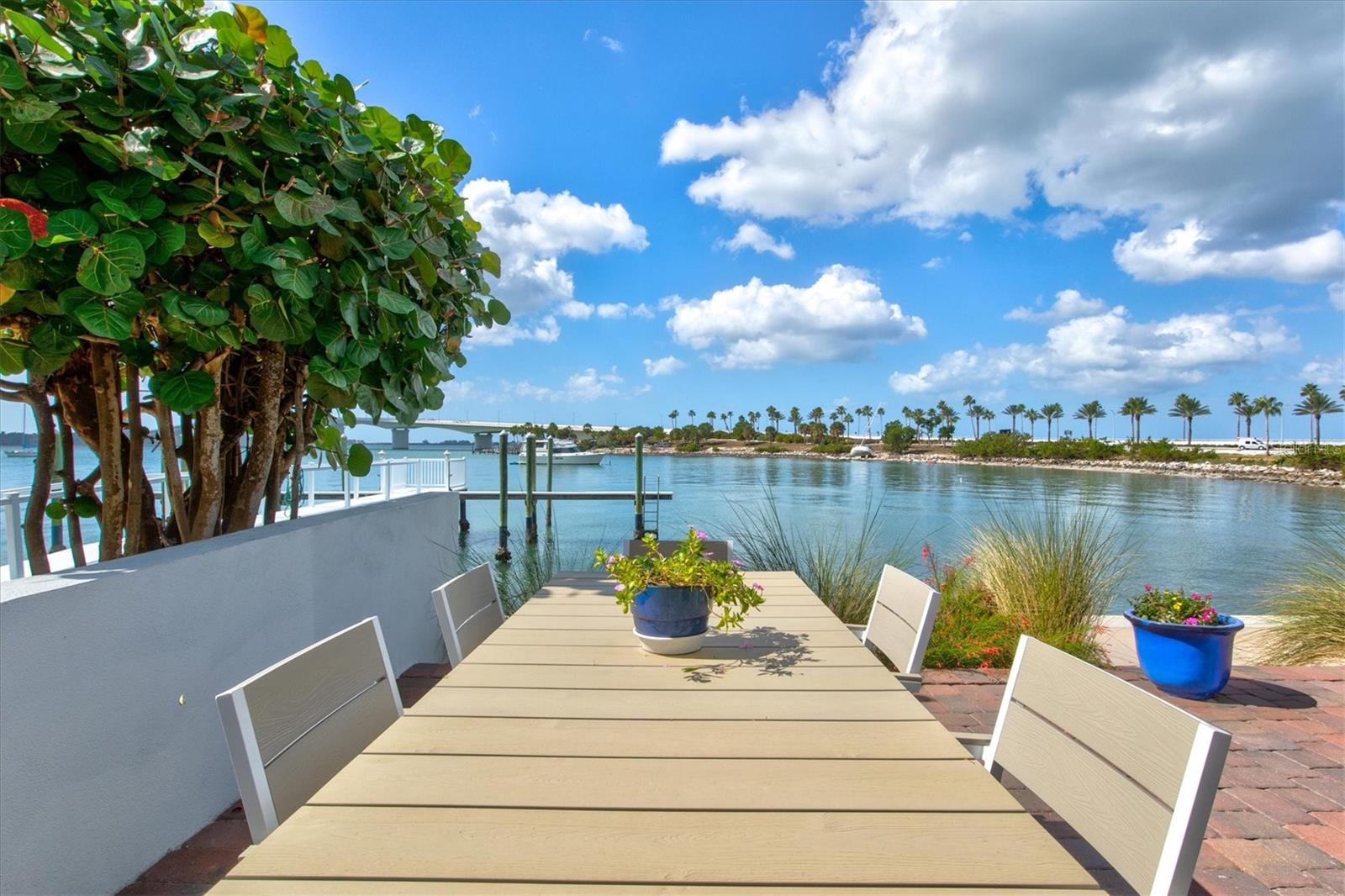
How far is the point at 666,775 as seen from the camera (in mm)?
909

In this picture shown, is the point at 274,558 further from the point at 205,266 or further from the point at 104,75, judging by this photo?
the point at 104,75

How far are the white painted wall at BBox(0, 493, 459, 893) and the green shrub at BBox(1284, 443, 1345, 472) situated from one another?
40016 mm

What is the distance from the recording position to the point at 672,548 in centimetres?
257

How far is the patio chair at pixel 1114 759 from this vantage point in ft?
2.57

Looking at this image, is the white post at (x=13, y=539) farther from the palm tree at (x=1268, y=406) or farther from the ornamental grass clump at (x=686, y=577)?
the palm tree at (x=1268, y=406)

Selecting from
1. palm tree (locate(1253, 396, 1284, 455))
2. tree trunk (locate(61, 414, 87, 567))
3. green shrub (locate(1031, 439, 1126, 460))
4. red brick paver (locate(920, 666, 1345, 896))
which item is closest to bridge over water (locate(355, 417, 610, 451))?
tree trunk (locate(61, 414, 87, 567))

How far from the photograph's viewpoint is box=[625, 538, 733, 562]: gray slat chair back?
255cm

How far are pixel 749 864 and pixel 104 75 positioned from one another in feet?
6.62

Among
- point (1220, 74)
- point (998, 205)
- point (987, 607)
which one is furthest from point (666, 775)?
point (998, 205)

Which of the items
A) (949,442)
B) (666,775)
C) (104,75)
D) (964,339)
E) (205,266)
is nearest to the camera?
(666,775)

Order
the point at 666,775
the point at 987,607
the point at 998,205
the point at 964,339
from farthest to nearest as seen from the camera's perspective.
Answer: the point at 964,339 → the point at 998,205 → the point at 987,607 → the point at 666,775

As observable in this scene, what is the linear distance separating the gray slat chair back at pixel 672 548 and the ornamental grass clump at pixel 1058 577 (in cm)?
215

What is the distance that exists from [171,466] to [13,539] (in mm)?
1338

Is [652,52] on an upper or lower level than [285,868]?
upper
